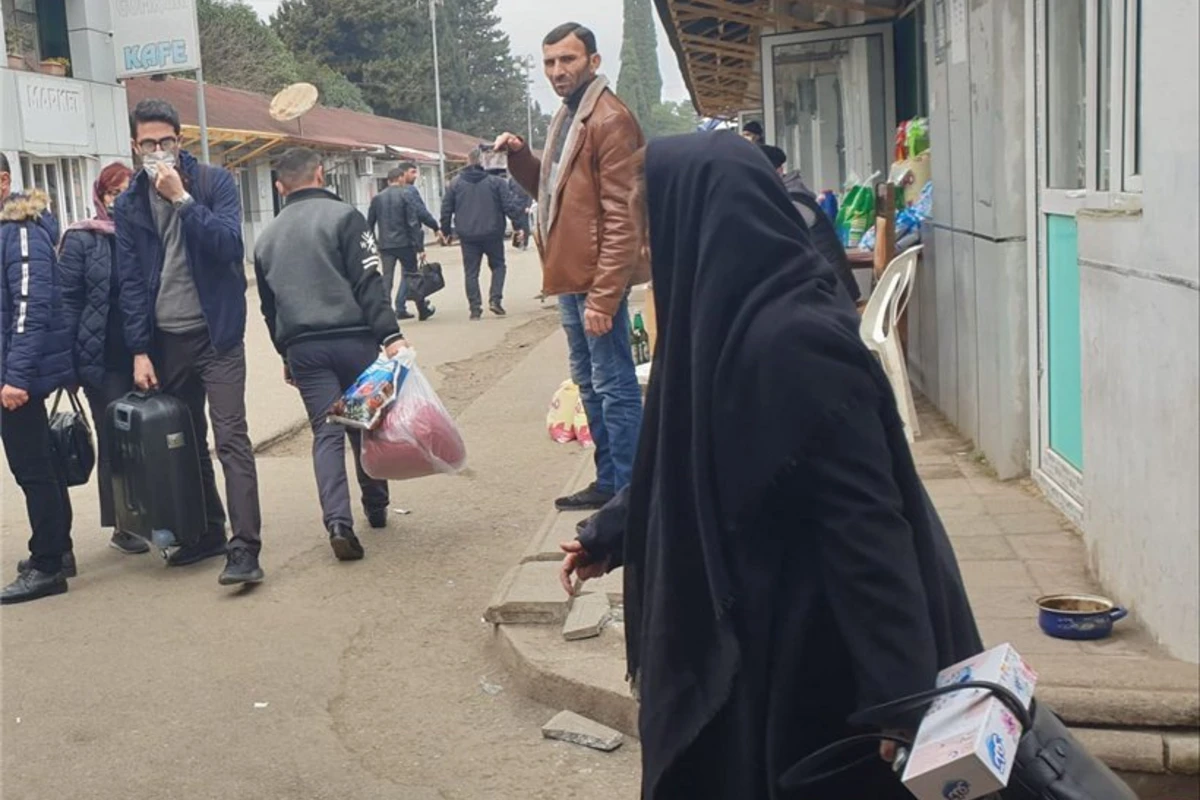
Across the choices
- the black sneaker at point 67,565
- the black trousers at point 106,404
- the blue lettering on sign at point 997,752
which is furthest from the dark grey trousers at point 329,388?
the blue lettering on sign at point 997,752

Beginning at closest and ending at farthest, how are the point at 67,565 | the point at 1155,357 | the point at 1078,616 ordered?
the point at 1155,357 < the point at 1078,616 < the point at 67,565

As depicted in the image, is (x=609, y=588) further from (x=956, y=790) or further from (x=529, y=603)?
(x=956, y=790)

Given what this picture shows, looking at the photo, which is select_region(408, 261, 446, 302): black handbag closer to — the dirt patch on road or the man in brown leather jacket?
the dirt patch on road

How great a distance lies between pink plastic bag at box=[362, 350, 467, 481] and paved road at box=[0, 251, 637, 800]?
1.44 feet

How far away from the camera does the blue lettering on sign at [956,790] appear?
1.87m

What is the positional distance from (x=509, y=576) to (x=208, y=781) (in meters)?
1.63

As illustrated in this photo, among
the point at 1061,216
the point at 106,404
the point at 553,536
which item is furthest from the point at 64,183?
the point at 1061,216

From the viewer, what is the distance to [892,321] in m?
7.34

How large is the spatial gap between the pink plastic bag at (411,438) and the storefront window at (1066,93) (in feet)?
9.13

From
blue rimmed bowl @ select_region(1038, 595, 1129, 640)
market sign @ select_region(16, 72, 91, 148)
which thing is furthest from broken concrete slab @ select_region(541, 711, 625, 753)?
market sign @ select_region(16, 72, 91, 148)

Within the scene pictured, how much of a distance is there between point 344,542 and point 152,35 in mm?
18518

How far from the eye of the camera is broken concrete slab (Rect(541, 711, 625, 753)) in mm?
4195

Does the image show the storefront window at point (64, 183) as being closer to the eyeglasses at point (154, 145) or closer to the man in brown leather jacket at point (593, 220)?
the eyeglasses at point (154, 145)

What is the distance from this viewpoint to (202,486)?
6180 millimetres
